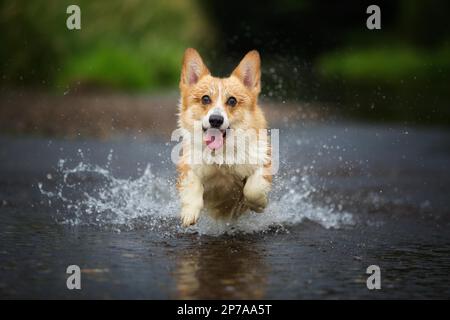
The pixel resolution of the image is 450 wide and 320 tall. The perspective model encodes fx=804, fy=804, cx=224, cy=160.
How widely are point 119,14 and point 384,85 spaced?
7230mm

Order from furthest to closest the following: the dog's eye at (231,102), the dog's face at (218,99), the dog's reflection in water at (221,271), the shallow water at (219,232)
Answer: the dog's eye at (231,102)
the dog's face at (218,99)
the shallow water at (219,232)
the dog's reflection in water at (221,271)

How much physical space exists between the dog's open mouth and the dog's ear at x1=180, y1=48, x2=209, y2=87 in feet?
1.61

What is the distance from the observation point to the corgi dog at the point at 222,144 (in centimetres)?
521

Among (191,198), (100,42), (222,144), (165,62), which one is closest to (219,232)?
(191,198)

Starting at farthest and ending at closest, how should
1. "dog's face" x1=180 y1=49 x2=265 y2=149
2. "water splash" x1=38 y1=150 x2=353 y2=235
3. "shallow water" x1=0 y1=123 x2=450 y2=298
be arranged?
1. "water splash" x1=38 y1=150 x2=353 y2=235
2. "dog's face" x1=180 y1=49 x2=265 y2=149
3. "shallow water" x1=0 y1=123 x2=450 y2=298

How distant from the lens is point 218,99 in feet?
17.2

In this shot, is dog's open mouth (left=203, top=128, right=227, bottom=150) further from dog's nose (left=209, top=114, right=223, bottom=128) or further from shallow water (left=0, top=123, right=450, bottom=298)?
→ shallow water (left=0, top=123, right=450, bottom=298)

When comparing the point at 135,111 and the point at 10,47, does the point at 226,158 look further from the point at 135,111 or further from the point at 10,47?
the point at 10,47

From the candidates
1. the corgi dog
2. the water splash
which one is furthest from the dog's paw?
the water splash

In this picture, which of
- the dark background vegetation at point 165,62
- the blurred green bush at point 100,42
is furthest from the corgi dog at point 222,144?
the blurred green bush at point 100,42

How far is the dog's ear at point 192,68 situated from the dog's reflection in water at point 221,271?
3.72 ft

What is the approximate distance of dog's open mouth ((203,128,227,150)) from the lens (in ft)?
17.0

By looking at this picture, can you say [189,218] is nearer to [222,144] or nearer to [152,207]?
[222,144]

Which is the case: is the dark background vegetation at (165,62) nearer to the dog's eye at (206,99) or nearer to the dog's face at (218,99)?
the dog's face at (218,99)
